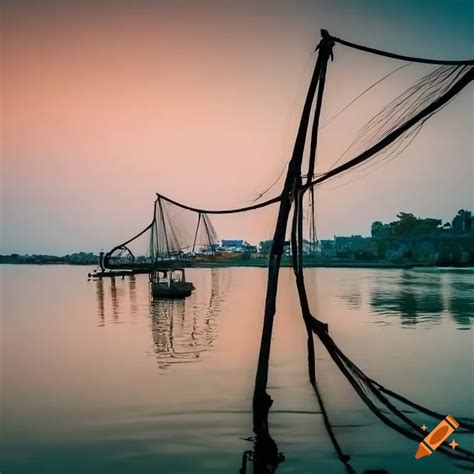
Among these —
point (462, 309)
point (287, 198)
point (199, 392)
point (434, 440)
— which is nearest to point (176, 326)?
point (199, 392)

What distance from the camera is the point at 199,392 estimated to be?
13391mm

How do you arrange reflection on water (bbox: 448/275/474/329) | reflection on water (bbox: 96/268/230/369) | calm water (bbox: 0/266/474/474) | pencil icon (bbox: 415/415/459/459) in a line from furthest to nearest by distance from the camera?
reflection on water (bbox: 448/275/474/329) < reflection on water (bbox: 96/268/230/369) < calm water (bbox: 0/266/474/474) < pencil icon (bbox: 415/415/459/459)

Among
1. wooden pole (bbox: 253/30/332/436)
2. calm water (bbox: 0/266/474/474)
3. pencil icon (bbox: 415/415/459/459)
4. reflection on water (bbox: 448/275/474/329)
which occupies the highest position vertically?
wooden pole (bbox: 253/30/332/436)

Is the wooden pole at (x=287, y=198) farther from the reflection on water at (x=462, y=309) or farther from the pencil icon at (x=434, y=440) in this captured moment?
the reflection on water at (x=462, y=309)

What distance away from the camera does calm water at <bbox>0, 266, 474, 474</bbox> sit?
8.64 meters

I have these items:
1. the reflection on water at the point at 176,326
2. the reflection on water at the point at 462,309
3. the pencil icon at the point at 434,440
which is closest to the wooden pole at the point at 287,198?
the pencil icon at the point at 434,440

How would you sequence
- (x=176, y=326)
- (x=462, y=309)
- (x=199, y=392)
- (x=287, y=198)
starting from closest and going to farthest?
(x=287, y=198), (x=199, y=392), (x=176, y=326), (x=462, y=309)

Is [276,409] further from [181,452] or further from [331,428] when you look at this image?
[181,452]

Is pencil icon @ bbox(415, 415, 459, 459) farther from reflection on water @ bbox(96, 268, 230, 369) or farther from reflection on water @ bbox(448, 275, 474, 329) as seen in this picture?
reflection on water @ bbox(448, 275, 474, 329)

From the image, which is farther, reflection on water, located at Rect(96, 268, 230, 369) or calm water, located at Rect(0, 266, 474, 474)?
reflection on water, located at Rect(96, 268, 230, 369)

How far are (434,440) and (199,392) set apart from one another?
6301 millimetres

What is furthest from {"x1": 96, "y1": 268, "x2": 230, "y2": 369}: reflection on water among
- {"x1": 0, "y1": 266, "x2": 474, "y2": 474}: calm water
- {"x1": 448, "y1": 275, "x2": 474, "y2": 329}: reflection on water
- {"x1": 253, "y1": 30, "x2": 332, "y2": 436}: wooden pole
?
{"x1": 448, "y1": 275, "x2": 474, "y2": 329}: reflection on water

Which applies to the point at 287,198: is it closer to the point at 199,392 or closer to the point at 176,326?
the point at 199,392

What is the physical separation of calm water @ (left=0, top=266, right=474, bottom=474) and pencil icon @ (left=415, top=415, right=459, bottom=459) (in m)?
0.14
